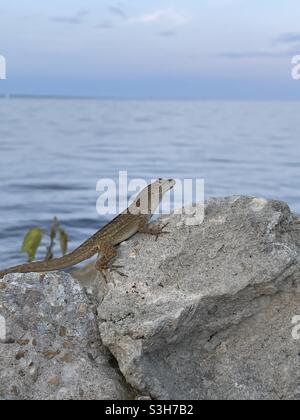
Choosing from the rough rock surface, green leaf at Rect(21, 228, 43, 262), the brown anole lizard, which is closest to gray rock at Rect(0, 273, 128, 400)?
the rough rock surface

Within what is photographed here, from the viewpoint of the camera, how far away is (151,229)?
5902 millimetres

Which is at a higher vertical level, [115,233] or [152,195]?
[152,195]

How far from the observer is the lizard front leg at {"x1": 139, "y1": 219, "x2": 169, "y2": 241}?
5.81m

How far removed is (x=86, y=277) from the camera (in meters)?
11.4

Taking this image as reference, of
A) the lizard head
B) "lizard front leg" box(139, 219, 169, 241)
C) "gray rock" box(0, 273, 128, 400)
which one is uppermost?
the lizard head

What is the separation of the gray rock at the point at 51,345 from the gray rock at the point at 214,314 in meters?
0.23

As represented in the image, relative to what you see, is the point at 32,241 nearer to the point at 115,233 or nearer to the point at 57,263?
the point at 57,263

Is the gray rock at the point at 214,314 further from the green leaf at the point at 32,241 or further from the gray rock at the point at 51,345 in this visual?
the green leaf at the point at 32,241

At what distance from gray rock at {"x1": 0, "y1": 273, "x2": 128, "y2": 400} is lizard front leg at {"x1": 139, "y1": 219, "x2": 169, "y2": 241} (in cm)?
76

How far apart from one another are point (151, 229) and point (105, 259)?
1.50 ft

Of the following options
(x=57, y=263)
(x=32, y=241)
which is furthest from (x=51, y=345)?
(x=32, y=241)

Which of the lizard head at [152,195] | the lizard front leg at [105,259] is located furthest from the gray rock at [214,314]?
the lizard head at [152,195]

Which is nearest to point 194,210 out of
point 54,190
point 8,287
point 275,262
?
point 275,262

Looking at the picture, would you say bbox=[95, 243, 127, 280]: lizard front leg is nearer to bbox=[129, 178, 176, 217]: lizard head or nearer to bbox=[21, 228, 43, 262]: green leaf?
bbox=[129, 178, 176, 217]: lizard head
